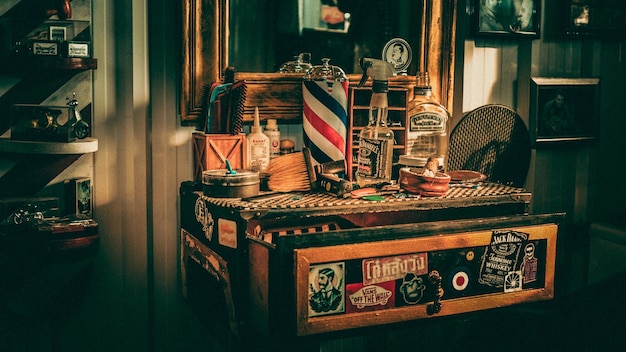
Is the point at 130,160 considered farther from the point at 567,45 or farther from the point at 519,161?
the point at 567,45

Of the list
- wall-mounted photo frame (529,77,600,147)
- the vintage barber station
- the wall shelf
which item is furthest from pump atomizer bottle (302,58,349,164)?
wall-mounted photo frame (529,77,600,147)

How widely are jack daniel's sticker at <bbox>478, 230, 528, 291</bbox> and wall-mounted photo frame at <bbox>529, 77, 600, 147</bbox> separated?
1.06 m

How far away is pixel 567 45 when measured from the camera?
2852mm

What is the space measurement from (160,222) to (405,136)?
101 centimetres

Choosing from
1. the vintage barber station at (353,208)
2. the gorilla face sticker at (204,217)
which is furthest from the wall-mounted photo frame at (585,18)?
the gorilla face sticker at (204,217)

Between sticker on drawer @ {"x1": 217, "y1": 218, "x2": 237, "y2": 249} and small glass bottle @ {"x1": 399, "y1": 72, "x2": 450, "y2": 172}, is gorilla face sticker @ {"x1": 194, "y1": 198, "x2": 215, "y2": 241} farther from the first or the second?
small glass bottle @ {"x1": 399, "y1": 72, "x2": 450, "y2": 172}

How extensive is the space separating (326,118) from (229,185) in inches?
20.0

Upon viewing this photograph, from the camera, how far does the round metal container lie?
72.9 inches

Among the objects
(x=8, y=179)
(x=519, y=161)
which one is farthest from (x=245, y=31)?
(x=519, y=161)

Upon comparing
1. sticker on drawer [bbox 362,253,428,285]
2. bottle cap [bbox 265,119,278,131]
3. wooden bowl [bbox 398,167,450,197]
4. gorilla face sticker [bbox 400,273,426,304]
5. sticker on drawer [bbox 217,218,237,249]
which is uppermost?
bottle cap [bbox 265,119,278,131]

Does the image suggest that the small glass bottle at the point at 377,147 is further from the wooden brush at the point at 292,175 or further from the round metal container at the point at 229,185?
the round metal container at the point at 229,185

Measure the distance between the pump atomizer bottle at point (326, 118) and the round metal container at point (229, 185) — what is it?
38 centimetres

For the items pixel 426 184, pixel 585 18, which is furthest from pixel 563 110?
pixel 426 184

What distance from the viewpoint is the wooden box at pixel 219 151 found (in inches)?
78.7
